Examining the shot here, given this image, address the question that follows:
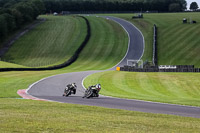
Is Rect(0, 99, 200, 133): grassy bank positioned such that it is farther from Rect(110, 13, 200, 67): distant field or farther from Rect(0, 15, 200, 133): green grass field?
Rect(110, 13, 200, 67): distant field

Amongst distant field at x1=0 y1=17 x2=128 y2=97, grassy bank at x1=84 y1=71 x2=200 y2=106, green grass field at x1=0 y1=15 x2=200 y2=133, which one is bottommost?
distant field at x1=0 y1=17 x2=128 y2=97

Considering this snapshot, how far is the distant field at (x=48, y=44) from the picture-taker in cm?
8889

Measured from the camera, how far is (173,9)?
186m

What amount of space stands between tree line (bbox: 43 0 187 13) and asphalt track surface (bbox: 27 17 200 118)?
58542 mm

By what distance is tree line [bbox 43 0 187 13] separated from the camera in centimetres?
18562

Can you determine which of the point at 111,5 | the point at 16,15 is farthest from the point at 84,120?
the point at 111,5

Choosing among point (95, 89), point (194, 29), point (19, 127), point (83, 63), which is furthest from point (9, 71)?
point (194, 29)

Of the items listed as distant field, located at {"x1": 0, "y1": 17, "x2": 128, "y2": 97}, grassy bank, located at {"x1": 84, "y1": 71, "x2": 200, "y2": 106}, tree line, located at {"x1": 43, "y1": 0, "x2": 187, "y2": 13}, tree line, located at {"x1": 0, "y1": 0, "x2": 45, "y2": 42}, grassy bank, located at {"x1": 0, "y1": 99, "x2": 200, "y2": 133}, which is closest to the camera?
grassy bank, located at {"x1": 0, "y1": 99, "x2": 200, "y2": 133}

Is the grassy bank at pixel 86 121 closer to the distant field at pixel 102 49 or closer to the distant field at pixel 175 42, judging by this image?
the distant field at pixel 102 49

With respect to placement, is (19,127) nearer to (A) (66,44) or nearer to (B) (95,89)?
(B) (95,89)

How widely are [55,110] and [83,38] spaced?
275ft

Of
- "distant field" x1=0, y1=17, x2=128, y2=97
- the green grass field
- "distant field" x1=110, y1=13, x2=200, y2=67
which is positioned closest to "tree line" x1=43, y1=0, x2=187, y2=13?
"distant field" x1=110, y1=13, x2=200, y2=67

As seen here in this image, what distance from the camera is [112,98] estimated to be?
27797 mm

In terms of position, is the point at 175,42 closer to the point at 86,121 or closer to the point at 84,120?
the point at 84,120
